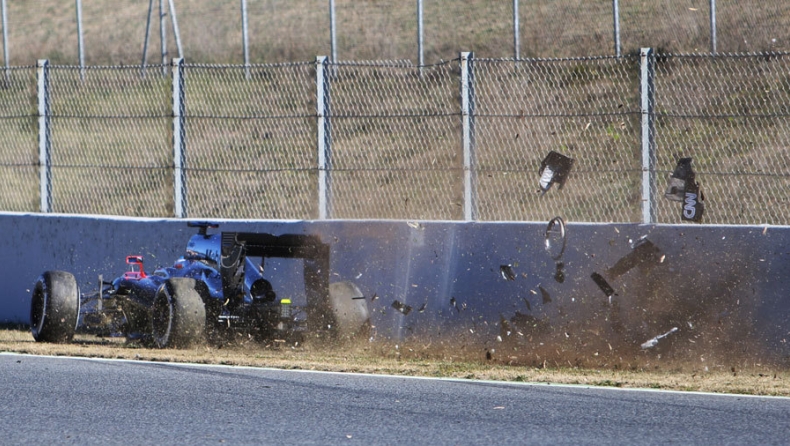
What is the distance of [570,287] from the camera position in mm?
9586

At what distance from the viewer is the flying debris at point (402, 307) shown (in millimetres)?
10266

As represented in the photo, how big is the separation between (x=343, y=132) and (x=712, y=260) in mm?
11911

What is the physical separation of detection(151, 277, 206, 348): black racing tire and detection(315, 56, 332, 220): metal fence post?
1494 mm

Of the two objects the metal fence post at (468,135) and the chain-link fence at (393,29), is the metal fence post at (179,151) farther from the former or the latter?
the chain-link fence at (393,29)

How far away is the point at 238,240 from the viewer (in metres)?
10.7

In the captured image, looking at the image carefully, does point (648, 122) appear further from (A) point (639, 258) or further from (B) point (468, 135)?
(B) point (468, 135)

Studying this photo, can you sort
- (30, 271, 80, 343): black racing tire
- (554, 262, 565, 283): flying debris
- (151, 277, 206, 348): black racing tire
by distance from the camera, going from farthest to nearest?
1. (30, 271, 80, 343): black racing tire
2. (151, 277, 206, 348): black racing tire
3. (554, 262, 565, 283): flying debris

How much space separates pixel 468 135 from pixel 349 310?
5.91 ft

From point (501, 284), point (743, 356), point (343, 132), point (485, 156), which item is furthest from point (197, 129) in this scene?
point (743, 356)

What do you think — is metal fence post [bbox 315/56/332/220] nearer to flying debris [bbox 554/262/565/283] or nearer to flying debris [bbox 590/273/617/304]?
flying debris [bbox 554/262/565/283]

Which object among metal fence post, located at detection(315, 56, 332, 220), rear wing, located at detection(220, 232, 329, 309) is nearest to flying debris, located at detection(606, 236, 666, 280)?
rear wing, located at detection(220, 232, 329, 309)

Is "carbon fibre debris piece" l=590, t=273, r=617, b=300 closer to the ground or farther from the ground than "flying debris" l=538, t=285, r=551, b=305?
farther from the ground

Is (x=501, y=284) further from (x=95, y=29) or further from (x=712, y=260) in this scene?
(x=95, y=29)

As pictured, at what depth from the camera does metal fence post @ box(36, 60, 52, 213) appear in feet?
41.0
